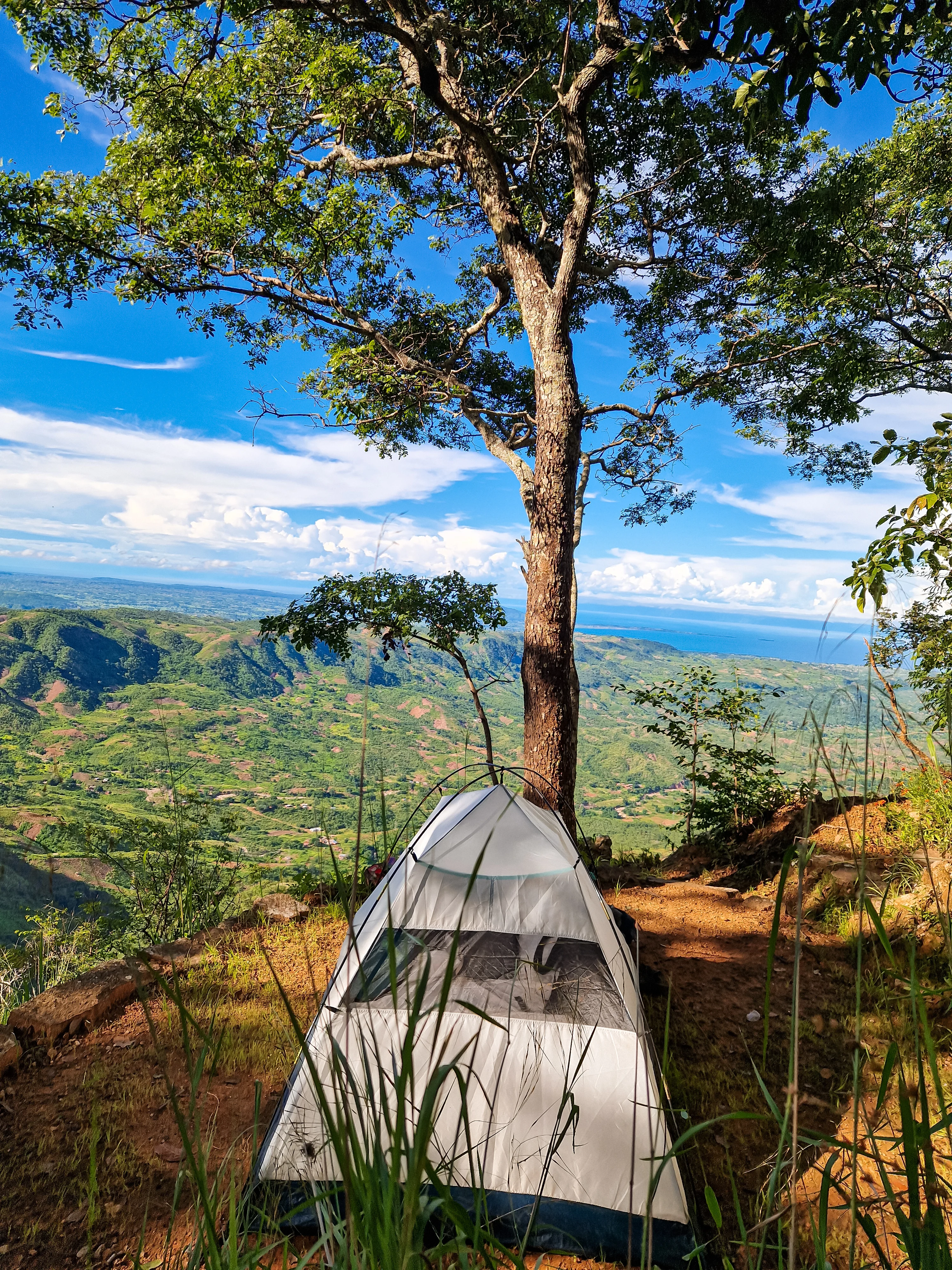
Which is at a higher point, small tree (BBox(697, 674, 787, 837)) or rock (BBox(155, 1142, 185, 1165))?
small tree (BBox(697, 674, 787, 837))

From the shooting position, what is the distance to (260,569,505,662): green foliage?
6078 mm

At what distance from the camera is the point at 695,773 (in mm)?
7430

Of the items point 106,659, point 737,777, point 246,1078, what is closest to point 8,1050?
point 246,1078

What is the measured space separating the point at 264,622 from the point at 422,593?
5.44 feet

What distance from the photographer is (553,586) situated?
5309 mm

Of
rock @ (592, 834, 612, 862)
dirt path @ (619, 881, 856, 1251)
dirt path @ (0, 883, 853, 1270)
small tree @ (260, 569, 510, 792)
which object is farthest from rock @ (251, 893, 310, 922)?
rock @ (592, 834, 612, 862)

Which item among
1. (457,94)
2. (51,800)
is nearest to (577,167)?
(457,94)

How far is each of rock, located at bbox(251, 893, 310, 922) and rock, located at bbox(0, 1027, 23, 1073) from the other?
1853mm

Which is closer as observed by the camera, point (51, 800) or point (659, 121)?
point (51, 800)

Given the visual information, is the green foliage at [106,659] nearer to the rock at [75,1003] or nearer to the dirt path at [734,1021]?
the rock at [75,1003]

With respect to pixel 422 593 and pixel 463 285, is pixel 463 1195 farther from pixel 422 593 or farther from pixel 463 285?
pixel 463 285

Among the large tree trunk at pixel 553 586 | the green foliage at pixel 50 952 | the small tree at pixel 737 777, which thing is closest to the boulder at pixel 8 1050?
the green foliage at pixel 50 952

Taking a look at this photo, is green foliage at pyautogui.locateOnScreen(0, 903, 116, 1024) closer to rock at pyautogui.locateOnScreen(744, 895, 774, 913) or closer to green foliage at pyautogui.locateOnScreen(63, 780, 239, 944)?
green foliage at pyautogui.locateOnScreen(63, 780, 239, 944)

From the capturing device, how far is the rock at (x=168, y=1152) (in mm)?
2709
